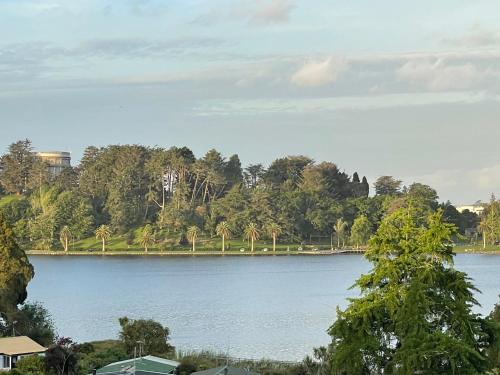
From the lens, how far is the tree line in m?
166

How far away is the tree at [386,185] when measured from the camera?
187375 millimetres

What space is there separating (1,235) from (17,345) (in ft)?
35.7

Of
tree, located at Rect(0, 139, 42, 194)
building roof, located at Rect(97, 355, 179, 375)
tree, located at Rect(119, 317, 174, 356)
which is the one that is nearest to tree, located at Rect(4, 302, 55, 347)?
tree, located at Rect(119, 317, 174, 356)

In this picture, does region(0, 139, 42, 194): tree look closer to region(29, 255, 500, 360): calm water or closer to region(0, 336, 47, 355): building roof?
region(29, 255, 500, 360): calm water

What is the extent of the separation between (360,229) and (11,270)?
114 meters

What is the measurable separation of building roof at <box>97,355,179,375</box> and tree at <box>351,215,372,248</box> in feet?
407

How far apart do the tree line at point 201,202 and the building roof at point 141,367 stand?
394 ft

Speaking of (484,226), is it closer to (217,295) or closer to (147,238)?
(147,238)

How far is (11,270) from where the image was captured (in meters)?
49.9

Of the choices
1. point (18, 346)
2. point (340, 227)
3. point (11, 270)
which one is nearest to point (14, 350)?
point (18, 346)

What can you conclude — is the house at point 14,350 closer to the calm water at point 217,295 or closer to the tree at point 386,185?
the calm water at point 217,295

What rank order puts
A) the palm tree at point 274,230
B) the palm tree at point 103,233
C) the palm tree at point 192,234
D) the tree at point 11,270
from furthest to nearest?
the palm tree at point 103,233 → the palm tree at point 192,234 → the palm tree at point 274,230 → the tree at point 11,270

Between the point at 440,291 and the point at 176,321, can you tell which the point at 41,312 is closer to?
the point at 176,321

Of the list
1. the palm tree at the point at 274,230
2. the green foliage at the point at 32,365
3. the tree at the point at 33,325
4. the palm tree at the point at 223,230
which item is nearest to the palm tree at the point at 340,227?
the palm tree at the point at 274,230
